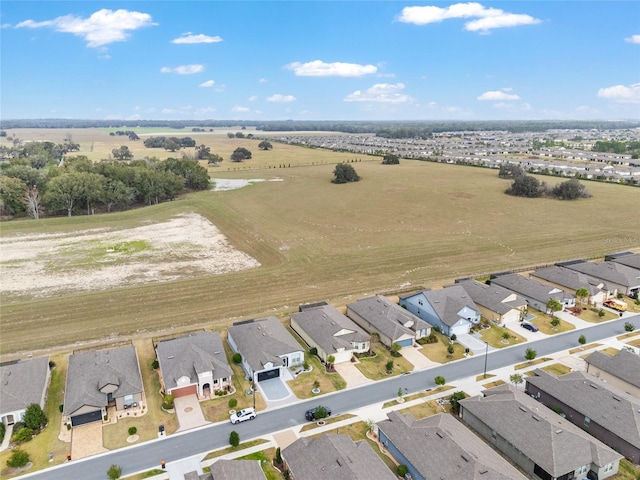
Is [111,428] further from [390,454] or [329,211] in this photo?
[329,211]

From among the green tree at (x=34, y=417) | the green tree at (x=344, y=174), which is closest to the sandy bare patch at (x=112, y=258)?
the green tree at (x=34, y=417)

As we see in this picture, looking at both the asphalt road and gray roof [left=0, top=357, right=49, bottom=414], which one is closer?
the asphalt road

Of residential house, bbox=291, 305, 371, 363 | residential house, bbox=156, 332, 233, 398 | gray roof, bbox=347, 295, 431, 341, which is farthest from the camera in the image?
gray roof, bbox=347, 295, 431, 341

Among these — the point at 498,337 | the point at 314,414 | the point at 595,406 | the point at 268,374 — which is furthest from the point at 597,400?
the point at 268,374

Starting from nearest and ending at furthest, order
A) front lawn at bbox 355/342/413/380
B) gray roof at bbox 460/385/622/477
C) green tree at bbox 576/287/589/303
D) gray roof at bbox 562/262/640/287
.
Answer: gray roof at bbox 460/385/622/477 < front lawn at bbox 355/342/413/380 < green tree at bbox 576/287/589/303 < gray roof at bbox 562/262/640/287

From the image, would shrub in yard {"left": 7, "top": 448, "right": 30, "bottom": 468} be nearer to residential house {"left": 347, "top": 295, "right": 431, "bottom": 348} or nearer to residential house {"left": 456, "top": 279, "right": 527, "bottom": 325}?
residential house {"left": 347, "top": 295, "right": 431, "bottom": 348}

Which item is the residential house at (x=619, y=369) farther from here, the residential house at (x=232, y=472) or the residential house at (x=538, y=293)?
the residential house at (x=232, y=472)

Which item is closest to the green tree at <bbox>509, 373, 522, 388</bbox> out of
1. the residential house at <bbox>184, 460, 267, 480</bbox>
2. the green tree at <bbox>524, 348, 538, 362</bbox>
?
the green tree at <bbox>524, 348, 538, 362</bbox>
